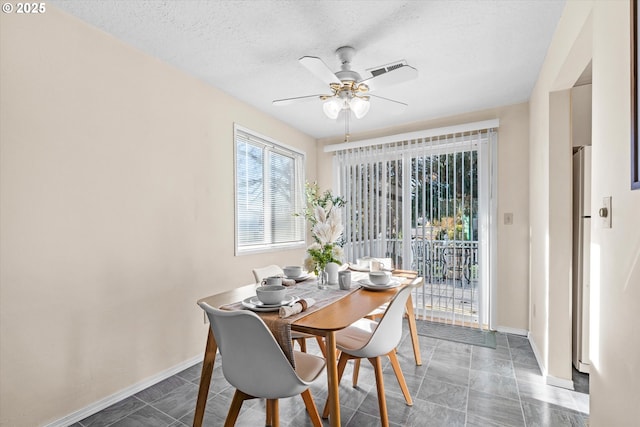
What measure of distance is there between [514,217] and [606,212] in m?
2.26

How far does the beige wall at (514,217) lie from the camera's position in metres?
3.20

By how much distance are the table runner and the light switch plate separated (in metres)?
1.26

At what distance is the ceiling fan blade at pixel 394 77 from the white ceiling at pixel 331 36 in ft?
1.02

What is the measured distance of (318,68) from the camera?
183 cm

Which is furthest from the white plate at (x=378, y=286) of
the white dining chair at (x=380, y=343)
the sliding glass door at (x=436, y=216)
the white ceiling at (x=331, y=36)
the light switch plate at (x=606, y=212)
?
the sliding glass door at (x=436, y=216)

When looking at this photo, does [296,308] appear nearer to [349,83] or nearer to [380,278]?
[380,278]

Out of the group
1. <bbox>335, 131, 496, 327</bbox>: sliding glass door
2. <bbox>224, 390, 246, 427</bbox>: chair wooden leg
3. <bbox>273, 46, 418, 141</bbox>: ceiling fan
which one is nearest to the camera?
<bbox>224, 390, 246, 427</bbox>: chair wooden leg

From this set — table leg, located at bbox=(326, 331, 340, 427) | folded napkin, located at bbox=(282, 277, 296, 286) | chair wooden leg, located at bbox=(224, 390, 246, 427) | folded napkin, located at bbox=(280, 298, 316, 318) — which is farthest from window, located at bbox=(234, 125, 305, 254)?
table leg, located at bbox=(326, 331, 340, 427)

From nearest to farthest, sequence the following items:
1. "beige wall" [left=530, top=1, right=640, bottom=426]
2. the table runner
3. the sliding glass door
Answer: "beige wall" [left=530, top=1, right=640, bottom=426], the table runner, the sliding glass door

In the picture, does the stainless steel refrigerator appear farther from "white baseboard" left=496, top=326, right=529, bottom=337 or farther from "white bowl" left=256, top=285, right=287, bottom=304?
"white bowl" left=256, top=285, right=287, bottom=304

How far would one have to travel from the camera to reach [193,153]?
104 inches

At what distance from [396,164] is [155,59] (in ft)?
9.01

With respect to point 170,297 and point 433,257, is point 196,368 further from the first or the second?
point 433,257

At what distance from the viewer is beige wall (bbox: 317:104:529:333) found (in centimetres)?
320
